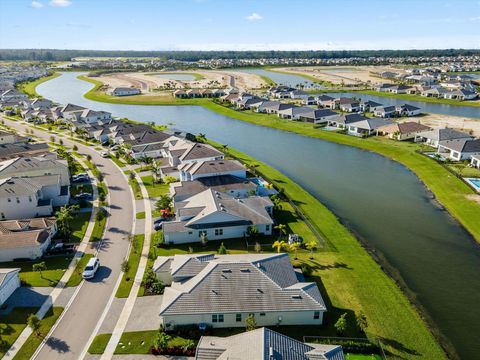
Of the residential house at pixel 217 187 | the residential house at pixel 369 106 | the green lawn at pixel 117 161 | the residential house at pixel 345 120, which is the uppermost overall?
the residential house at pixel 369 106

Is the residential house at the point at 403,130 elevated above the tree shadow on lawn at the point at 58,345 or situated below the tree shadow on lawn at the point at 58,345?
above

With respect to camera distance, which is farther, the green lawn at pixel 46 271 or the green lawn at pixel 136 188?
the green lawn at pixel 136 188

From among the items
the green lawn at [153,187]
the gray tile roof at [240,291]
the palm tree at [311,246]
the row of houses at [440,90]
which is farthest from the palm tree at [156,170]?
the row of houses at [440,90]

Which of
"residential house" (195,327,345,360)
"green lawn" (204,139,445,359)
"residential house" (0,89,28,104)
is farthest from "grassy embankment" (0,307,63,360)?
"residential house" (0,89,28,104)

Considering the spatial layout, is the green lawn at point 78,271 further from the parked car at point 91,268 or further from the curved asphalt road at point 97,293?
the curved asphalt road at point 97,293

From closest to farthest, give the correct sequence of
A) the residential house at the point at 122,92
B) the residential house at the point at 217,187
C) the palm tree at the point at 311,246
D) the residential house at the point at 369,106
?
1. the palm tree at the point at 311,246
2. the residential house at the point at 217,187
3. the residential house at the point at 369,106
4. the residential house at the point at 122,92

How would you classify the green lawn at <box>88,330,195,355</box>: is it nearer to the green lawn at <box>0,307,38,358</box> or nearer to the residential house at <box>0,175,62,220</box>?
the green lawn at <box>0,307,38,358</box>

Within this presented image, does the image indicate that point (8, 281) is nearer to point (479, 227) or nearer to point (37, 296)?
point (37, 296)
